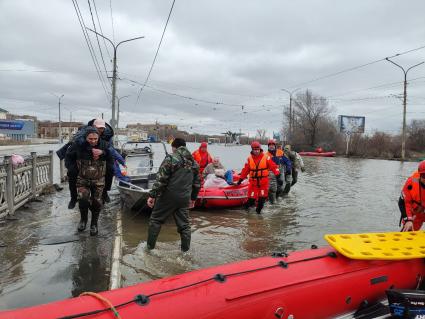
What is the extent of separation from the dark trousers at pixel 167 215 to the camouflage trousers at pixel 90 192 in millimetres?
1022

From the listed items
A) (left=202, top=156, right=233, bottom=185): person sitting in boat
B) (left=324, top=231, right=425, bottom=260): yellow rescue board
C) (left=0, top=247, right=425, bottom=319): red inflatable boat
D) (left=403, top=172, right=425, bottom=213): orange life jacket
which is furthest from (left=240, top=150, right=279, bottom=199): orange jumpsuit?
(left=0, top=247, right=425, bottom=319): red inflatable boat

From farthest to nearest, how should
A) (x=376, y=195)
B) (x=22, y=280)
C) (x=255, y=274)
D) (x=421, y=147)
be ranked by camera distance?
(x=421, y=147)
(x=376, y=195)
(x=22, y=280)
(x=255, y=274)

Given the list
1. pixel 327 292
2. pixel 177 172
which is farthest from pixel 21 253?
pixel 327 292

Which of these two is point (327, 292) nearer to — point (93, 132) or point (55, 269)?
point (55, 269)

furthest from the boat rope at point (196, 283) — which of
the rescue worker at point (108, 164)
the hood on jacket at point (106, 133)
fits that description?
the hood on jacket at point (106, 133)

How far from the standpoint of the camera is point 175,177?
201 inches

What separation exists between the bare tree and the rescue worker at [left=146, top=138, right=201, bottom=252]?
62.9 m

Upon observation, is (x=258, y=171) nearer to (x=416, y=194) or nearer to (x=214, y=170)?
(x=214, y=170)

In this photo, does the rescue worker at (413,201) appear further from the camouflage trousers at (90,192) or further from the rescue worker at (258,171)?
the camouflage trousers at (90,192)

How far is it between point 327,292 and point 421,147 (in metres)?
58.5

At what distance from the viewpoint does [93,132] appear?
5520mm

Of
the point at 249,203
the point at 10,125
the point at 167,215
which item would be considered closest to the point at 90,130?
the point at 167,215

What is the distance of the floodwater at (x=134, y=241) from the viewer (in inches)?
172

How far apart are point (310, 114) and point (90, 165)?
64.6m
